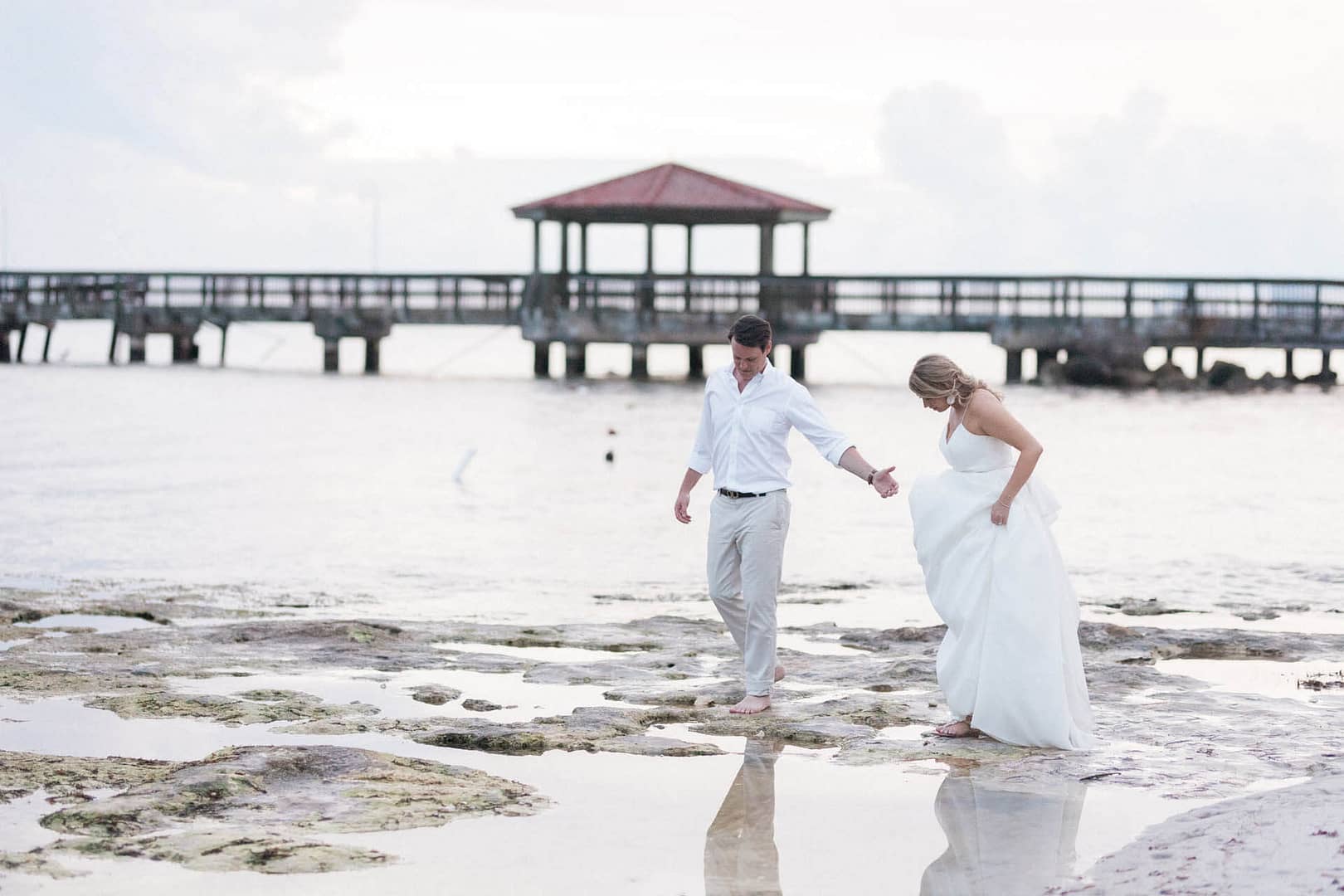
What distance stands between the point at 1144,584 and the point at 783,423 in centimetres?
587

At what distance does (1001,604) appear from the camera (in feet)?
20.6

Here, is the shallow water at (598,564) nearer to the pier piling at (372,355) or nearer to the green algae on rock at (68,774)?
the green algae on rock at (68,774)

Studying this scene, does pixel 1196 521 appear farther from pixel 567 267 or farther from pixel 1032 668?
pixel 567 267

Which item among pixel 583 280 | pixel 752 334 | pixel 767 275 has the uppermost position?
pixel 767 275

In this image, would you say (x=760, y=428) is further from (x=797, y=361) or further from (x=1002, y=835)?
(x=797, y=361)

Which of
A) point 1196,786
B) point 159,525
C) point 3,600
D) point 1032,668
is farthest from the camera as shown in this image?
point 159,525

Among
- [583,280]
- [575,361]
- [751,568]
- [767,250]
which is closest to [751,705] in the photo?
[751,568]

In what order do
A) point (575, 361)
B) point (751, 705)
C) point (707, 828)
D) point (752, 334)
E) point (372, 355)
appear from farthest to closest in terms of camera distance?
point (372, 355) → point (575, 361) → point (751, 705) → point (752, 334) → point (707, 828)

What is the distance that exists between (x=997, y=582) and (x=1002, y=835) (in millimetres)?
1301

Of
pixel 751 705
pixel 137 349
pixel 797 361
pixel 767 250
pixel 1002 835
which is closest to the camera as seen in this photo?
pixel 1002 835

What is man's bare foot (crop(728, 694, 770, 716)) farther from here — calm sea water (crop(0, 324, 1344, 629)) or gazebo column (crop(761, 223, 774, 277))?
gazebo column (crop(761, 223, 774, 277))

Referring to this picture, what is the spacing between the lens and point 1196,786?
573cm

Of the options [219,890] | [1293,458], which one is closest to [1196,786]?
[219,890]

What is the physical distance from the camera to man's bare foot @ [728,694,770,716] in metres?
6.93
